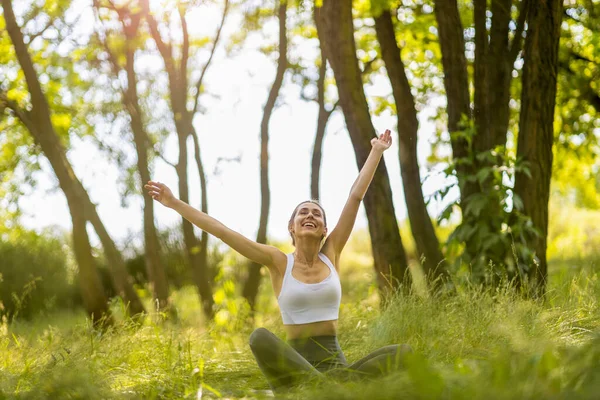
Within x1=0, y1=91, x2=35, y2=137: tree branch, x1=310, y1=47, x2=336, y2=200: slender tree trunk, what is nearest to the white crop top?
x1=0, y1=91, x2=35, y2=137: tree branch

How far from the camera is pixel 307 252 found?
4.91m

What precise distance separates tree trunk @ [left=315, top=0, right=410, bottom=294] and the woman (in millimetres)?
2420

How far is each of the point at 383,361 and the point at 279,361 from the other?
602 millimetres

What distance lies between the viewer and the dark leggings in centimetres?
429

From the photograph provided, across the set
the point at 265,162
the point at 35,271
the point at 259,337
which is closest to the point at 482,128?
the point at 265,162

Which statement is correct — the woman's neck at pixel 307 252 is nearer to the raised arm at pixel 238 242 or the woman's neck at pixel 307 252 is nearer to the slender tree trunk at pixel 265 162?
the raised arm at pixel 238 242

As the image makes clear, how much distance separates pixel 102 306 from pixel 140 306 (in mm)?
751

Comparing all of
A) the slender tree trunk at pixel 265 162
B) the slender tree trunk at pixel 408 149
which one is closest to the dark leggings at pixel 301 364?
the slender tree trunk at pixel 408 149

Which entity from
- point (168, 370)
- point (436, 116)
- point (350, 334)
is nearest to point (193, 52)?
point (436, 116)

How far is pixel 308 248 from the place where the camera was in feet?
16.1

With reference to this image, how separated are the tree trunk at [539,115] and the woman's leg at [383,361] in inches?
149

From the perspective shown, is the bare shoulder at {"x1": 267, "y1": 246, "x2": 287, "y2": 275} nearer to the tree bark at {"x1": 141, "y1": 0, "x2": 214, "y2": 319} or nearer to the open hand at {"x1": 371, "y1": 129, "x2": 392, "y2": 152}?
the open hand at {"x1": 371, "y1": 129, "x2": 392, "y2": 152}

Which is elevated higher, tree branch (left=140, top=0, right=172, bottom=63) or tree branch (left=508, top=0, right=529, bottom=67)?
tree branch (left=140, top=0, right=172, bottom=63)

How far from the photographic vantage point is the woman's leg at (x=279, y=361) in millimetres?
4316
